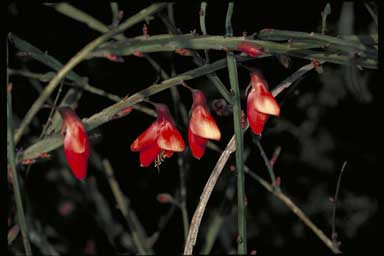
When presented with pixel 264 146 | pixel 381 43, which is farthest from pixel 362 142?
pixel 381 43

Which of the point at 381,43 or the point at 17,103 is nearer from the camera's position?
the point at 381,43

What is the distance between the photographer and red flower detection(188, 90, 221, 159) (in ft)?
5.56

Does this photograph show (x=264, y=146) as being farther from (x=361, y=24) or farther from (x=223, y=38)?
(x=223, y=38)

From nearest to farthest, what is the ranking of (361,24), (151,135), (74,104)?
(151,135) → (74,104) → (361,24)

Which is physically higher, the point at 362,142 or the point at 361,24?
the point at 361,24

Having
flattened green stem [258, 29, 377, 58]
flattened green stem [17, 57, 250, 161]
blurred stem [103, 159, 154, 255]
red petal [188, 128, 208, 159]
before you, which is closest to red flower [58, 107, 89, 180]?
flattened green stem [17, 57, 250, 161]

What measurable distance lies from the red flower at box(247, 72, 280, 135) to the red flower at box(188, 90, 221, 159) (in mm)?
89

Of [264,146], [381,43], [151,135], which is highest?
[381,43]

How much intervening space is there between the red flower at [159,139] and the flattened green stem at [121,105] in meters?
0.09

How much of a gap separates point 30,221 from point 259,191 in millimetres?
803

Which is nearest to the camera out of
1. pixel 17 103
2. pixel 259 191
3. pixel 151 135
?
pixel 151 135

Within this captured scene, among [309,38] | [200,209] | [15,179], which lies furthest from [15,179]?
[309,38]

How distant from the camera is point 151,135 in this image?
179 centimetres

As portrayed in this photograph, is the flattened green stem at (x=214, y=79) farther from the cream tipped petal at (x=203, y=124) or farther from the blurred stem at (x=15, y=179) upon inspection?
the blurred stem at (x=15, y=179)
